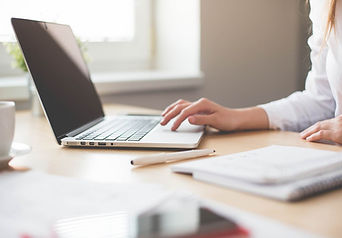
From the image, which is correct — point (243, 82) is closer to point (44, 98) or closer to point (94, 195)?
point (44, 98)

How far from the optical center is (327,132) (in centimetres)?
94

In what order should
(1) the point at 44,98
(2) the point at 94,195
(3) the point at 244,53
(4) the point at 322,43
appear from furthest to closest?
1. (3) the point at 244,53
2. (4) the point at 322,43
3. (1) the point at 44,98
4. (2) the point at 94,195

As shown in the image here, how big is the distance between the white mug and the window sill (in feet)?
2.51

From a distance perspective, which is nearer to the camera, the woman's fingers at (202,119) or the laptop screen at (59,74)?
the laptop screen at (59,74)

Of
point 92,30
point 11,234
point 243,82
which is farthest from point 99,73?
point 11,234

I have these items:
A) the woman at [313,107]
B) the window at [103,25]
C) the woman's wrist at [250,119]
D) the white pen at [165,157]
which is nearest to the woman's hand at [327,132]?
the woman at [313,107]

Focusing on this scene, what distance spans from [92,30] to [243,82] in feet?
2.22

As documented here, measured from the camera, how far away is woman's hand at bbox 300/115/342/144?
94 cm

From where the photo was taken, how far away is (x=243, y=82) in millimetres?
2059

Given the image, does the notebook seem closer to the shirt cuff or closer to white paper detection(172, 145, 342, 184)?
white paper detection(172, 145, 342, 184)

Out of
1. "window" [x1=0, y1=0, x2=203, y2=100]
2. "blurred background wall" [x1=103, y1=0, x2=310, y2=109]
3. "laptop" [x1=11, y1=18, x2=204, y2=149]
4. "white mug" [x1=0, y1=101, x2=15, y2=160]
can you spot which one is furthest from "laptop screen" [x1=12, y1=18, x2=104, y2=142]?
"blurred background wall" [x1=103, y1=0, x2=310, y2=109]

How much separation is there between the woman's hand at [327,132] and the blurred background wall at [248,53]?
92 cm

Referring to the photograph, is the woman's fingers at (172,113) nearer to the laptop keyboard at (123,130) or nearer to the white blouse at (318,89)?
the laptop keyboard at (123,130)

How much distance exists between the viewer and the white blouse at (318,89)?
3.64 feet
